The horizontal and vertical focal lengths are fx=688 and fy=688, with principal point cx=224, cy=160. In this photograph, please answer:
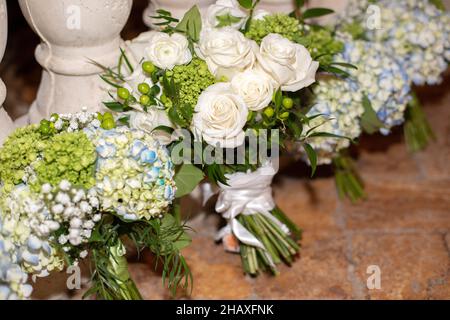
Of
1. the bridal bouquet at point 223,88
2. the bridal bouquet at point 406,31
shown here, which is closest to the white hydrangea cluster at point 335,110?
the bridal bouquet at point 223,88

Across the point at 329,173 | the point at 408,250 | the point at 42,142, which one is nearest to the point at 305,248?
the point at 408,250

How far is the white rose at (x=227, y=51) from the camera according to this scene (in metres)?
1.44

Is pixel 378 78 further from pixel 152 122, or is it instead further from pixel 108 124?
pixel 108 124

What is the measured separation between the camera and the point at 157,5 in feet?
5.78

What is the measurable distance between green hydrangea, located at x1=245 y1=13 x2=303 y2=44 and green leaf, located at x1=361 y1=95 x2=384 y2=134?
0.38 meters

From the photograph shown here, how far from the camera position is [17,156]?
1345mm

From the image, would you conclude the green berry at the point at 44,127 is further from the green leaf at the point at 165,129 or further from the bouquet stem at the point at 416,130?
the bouquet stem at the point at 416,130

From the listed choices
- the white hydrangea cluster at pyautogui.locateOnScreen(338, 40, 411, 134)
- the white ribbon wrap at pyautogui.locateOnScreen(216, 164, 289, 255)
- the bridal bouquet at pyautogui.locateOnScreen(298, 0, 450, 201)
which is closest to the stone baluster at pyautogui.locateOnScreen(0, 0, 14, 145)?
the white ribbon wrap at pyautogui.locateOnScreen(216, 164, 289, 255)

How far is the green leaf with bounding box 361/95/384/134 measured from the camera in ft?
6.12

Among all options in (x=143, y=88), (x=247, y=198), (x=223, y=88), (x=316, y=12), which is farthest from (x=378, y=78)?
(x=143, y=88)

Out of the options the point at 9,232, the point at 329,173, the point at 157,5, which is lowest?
the point at 329,173

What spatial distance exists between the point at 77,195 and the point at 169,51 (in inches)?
15.2
